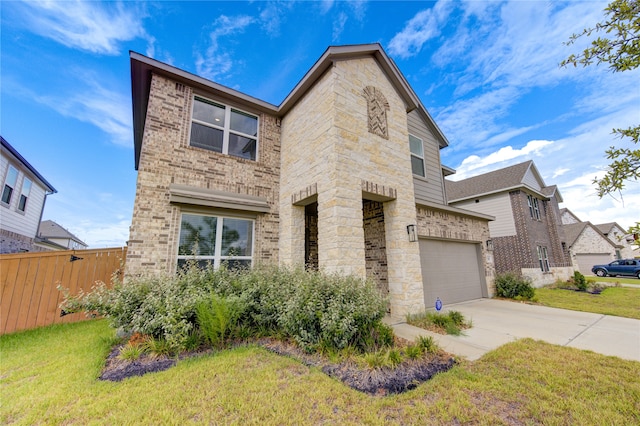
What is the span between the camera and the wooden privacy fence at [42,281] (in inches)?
210

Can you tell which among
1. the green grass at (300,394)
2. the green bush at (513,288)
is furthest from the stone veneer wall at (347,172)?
the green bush at (513,288)

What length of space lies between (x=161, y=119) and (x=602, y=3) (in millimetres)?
8044

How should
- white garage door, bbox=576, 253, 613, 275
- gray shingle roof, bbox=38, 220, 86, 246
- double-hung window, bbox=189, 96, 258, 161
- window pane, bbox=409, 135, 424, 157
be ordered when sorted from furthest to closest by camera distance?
1. white garage door, bbox=576, 253, 613, 275
2. gray shingle roof, bbox=38, 220, 86, 246
3. window pane, bbox=409, 135, 424, 157
4. double-hung window, bbox=189, 96, 258, 161

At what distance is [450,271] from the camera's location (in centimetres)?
895

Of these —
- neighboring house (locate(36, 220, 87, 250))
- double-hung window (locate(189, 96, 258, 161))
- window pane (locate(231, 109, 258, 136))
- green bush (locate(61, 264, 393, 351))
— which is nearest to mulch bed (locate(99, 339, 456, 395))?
green bush (locate(61, 264, 393, 351))

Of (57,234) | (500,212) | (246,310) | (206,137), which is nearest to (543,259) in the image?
(500,212)

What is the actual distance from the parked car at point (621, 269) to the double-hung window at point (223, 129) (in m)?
32.1

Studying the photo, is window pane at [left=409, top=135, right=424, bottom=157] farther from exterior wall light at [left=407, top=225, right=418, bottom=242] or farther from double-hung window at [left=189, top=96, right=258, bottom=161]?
double-hung window at [left=189, top=96, right=258, bottom=161]

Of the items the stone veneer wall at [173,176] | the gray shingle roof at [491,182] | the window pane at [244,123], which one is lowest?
the stone veneer wall at [173,176]

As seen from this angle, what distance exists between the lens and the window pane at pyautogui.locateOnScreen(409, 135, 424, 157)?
10.1 metres

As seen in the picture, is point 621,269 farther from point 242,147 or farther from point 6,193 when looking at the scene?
point 6,193

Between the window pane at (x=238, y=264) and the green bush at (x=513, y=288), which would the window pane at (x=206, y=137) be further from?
the green bush at (x=513, y=288)

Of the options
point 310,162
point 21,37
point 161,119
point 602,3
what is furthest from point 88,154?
point 602,3

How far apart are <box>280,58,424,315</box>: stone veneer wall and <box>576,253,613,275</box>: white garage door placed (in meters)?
34.7
